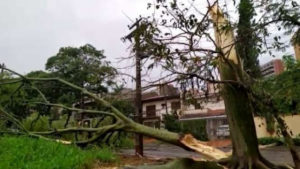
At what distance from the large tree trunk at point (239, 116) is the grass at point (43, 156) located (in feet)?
8.43

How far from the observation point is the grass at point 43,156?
6535 mm

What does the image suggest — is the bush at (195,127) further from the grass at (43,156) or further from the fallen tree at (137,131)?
the grass at (43,156)

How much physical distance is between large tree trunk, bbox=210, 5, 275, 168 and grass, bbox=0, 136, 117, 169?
257 cm

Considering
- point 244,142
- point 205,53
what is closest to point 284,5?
point 205,53

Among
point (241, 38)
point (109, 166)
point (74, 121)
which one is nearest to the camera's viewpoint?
point (241, 38)

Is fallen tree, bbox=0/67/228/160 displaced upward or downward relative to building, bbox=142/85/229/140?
downward

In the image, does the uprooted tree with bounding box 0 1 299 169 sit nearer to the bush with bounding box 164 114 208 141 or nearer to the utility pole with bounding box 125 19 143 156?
the utility pole with bounding box 125 19 143 156

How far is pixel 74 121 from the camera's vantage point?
11.0 metres

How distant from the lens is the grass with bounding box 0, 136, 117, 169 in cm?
654

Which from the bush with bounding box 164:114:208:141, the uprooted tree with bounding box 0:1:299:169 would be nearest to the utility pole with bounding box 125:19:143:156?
the uprooted tree with bounding box 0:1:299:169

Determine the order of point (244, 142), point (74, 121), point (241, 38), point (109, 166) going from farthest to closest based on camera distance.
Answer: point (74, 121) < point (109, 166) < point (244, 142) < point (241, 38)

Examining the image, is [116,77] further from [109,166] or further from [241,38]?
[241,38]

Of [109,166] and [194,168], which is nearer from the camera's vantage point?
[194,168]

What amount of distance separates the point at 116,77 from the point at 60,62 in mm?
29713
